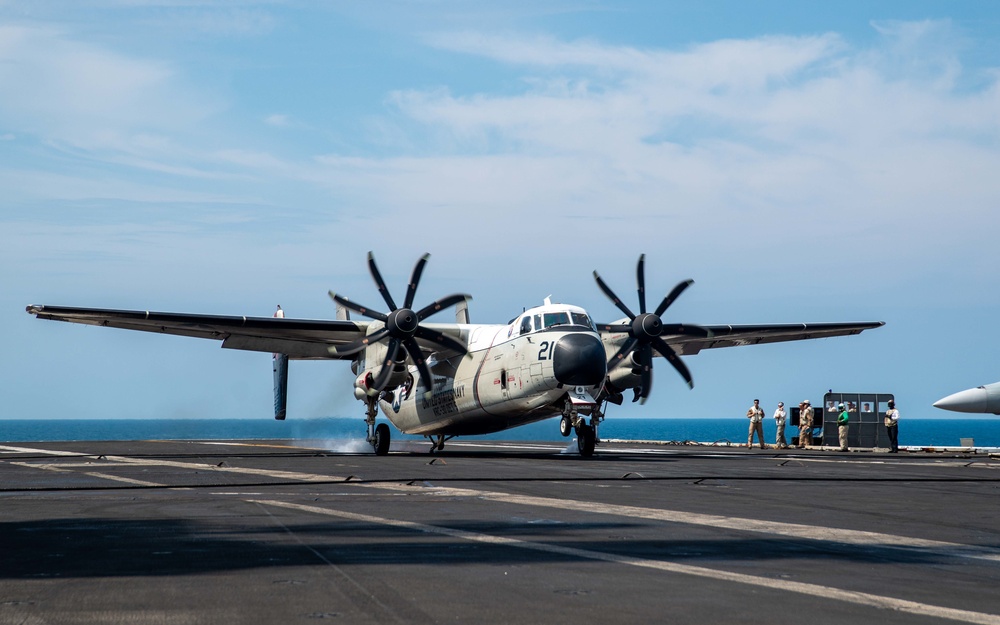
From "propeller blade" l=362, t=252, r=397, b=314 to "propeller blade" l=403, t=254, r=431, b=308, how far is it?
1.59ft

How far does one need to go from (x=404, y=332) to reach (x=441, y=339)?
1.63 m

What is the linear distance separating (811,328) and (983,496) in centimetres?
2222

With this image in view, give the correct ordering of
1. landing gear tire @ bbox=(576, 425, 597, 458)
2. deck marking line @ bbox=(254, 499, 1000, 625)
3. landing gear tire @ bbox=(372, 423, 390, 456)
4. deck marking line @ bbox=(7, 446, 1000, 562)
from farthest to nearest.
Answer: landing gear tire @ bbox=(372, 423, 390, 456), landing gear tire @ bbox=(576, 425, 597, 458), deck marking line @ bbox=(7, 446, 1000, 562), deck marking line @ bbox=(254, 499, 1000, 625)

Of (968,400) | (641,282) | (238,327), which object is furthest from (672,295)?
(968,400)

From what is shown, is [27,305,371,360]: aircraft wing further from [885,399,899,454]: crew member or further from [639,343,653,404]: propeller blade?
[885,399,899,454]: crew member

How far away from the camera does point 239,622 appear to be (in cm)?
657

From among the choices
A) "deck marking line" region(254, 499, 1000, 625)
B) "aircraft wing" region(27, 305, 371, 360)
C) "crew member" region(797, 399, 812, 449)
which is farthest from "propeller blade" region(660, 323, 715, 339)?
"deck marking line" region(254, 499, 1000, 625)

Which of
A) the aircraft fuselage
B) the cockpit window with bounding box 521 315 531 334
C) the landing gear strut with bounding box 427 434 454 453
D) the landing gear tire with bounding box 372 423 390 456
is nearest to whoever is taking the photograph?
the aircraft fuselage

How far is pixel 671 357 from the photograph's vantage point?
114 ft

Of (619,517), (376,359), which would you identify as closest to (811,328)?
(376,359)

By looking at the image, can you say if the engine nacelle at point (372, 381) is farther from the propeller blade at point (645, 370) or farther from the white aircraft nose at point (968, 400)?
the white aircraft nose at point (968, 400)

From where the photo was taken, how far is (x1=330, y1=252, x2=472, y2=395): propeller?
108ft

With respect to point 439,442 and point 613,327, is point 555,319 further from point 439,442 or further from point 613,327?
point 439,442

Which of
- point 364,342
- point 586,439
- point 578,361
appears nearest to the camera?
point 578,361
